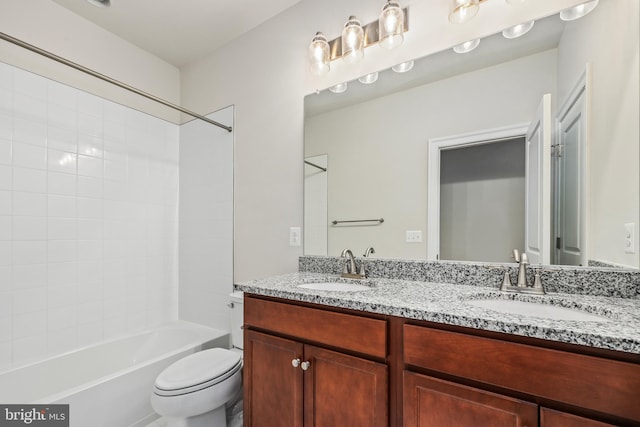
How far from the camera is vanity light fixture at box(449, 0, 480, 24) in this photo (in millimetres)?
1276

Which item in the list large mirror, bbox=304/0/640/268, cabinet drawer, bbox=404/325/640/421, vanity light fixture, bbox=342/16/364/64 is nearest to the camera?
cabinet drawer, bbox=404/325/640/421

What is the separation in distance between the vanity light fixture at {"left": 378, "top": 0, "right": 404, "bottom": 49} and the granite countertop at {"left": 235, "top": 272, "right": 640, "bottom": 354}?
3.99ft

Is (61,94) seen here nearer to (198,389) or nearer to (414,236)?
(198,389)

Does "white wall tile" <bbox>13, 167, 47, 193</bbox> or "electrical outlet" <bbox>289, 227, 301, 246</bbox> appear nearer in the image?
"white wall tile" <bbox>13, 167, 47, 193</bbox>

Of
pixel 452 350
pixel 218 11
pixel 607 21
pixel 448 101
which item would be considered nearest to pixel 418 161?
pixel 448 101

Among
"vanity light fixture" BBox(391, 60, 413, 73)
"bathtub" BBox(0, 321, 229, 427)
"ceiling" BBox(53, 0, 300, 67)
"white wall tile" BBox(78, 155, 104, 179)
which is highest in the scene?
"ceiling" BBox(53, 0, 300, 67)

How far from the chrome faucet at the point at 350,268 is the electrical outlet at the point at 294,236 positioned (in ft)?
1.15

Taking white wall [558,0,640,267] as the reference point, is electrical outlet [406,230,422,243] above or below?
below

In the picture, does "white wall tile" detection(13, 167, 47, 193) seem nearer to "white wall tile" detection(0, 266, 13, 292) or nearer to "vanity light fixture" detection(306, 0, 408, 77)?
"white wall tile" detection(0, 266, 13, 292)

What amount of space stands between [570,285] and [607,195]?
1.17ft

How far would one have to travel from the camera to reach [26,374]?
1.65m

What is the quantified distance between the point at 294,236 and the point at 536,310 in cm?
126

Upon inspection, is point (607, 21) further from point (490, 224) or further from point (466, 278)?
point (466, 278)

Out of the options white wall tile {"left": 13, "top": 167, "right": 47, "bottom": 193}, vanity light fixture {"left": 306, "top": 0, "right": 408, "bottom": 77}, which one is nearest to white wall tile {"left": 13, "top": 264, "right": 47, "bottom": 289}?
white wall tile {"left": 13, "top": 167, "right": 47, "bottom": 193}
